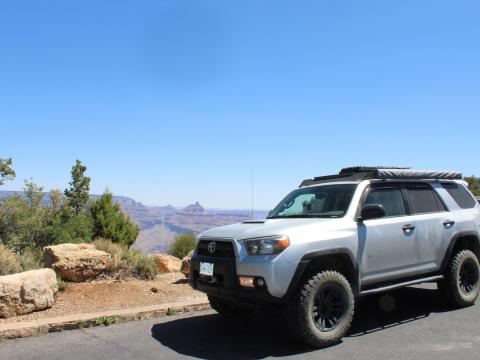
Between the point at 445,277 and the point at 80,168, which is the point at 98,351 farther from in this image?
the point at 80,168

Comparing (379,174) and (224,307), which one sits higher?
(379,174)

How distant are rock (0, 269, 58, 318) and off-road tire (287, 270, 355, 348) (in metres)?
3.86

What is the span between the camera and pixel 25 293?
670cm

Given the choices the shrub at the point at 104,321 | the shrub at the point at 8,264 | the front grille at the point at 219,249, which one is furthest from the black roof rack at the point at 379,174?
the shrub at the point at 8,264

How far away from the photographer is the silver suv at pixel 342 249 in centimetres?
513

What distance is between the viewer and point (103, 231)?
60.1 ft

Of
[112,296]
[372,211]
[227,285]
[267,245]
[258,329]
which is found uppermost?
[372,211]

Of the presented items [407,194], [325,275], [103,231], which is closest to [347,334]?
[325,275]

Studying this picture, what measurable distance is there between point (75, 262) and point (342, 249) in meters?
5.15

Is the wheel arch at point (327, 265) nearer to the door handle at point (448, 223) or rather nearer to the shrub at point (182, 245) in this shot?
the door handle at point (448, 223)

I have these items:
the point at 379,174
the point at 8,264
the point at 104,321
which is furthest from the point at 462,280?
the point at 8,264

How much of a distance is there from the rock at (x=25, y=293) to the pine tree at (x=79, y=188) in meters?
21.4

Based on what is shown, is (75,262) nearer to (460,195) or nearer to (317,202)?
(317,202)

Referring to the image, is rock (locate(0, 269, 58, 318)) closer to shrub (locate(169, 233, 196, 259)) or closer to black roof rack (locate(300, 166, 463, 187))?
black roof rack (locate(300, 166, 463, 187))
